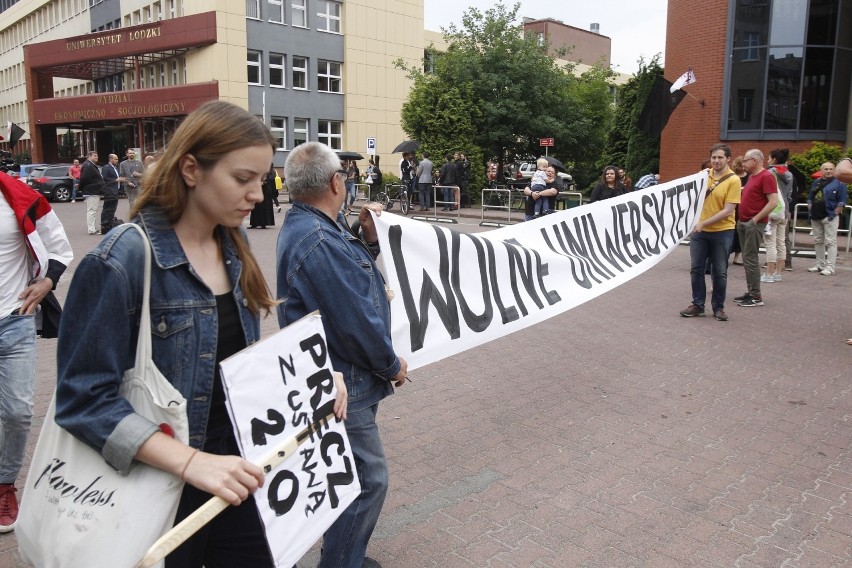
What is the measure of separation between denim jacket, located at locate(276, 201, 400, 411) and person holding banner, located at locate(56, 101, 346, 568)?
0.41 meters

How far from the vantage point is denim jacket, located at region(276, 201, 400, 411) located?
2.74m

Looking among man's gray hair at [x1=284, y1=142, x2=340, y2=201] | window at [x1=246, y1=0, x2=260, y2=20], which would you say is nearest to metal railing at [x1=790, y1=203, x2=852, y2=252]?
man's gray hair at [x1=284, y1=142, x2=340, y2=201]

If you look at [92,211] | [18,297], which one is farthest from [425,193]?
[18,297]

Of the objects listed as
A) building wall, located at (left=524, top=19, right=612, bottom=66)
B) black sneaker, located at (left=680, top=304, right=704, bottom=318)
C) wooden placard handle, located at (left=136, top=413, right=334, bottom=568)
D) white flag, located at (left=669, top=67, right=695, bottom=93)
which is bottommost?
black sneaker, located at (left=680, top=304, right=704, bottom=318)

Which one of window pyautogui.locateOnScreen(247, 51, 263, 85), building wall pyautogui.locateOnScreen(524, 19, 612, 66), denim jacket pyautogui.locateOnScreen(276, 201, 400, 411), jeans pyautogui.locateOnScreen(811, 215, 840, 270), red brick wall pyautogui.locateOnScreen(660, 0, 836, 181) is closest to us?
denim jacket pyautogui.locateOnScreen(276, 201, 400, 411)

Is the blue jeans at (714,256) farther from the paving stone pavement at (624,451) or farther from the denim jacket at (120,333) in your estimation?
the denim jacket at (120,333)

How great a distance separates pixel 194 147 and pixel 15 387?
2295mm

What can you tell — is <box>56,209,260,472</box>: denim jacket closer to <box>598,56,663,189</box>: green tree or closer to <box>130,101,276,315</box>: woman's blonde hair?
<box>130,101,276,315</box>: woman's blonde hair

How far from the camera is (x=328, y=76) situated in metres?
44.2

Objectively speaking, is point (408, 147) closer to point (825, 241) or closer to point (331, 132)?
point (825, 241)

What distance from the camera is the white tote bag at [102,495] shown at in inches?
68.6

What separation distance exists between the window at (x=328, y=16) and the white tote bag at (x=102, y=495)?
44719 millimetres

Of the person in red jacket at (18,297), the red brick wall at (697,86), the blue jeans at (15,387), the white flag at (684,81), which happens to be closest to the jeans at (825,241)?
the red brick wall at (697,86)

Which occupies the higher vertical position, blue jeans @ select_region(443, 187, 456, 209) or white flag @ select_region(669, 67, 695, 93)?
white flag @ select_region(669, 67, 695, 93)
